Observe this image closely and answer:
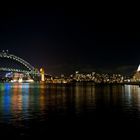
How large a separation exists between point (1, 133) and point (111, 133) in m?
4.43

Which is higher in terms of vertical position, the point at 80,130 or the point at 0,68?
the point at 0,68

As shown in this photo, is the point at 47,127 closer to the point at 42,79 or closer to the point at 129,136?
the point at 129,136

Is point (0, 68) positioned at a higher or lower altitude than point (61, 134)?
higher

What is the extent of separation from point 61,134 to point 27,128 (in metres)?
2.00

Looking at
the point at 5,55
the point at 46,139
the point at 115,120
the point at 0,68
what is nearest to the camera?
the point at 46,139

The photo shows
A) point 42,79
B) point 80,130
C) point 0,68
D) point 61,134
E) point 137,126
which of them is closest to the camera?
point 61,134

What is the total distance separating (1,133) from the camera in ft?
42.9

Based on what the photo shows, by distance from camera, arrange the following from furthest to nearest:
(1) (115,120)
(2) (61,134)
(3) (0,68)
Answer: (3) (0,68) → (1) (115,120) → (2) (61,134)

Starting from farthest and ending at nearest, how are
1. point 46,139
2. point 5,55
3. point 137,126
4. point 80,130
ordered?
point 5,55
point 137,126
point 80,130
point 46,139

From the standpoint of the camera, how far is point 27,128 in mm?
14336

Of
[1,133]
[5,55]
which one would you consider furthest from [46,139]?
[5,55]

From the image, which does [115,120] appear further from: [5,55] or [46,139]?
[5,55]

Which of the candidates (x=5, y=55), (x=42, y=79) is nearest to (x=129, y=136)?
(x=5, y=55)

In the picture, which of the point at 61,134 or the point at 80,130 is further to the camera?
the point at 80,130
